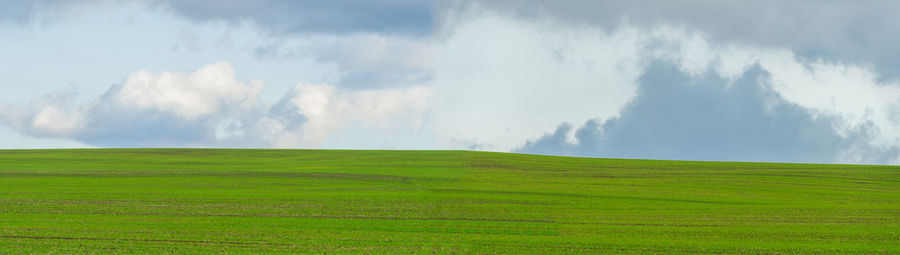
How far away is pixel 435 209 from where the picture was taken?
125ft

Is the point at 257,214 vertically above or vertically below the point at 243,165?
below

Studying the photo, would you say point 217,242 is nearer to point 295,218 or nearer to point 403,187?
point 295,218

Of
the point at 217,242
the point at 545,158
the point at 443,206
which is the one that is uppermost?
the point at 545,158

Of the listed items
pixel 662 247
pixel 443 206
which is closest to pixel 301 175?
pixel 443 206

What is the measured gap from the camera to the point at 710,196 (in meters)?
49.5

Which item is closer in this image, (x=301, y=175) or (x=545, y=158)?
(x=301, y=175)

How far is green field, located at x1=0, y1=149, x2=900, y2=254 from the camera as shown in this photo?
93.6 ft

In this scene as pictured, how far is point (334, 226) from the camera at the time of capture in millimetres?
32094

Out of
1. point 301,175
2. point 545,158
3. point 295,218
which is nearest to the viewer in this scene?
point 295,218

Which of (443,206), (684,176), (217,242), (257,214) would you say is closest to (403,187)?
(443,206)

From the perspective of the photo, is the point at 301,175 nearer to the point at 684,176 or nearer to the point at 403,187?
the point at 403,187

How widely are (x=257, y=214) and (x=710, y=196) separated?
1125 inches

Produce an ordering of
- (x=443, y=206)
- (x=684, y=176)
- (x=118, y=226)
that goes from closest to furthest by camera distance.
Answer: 1. (x=118, y=226)
2. (x=443, y=206)
3. (x=684, y=176)

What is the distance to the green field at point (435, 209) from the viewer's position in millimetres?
28516
